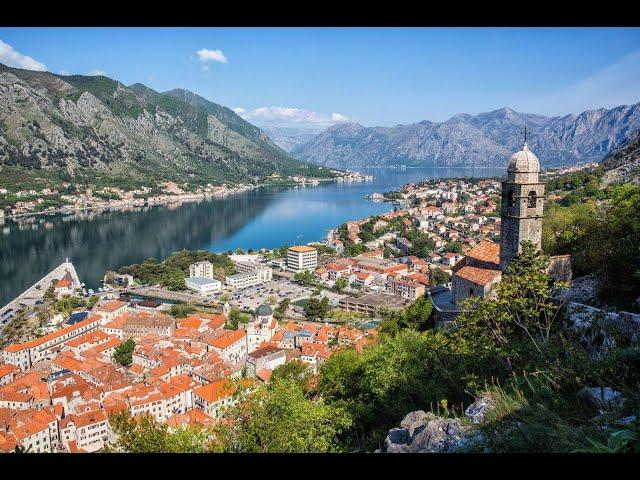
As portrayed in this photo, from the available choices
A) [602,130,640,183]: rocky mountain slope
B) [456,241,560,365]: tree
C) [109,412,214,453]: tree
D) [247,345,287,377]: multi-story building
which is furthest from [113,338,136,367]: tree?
[602,130,640,183]: rocky mountain slope

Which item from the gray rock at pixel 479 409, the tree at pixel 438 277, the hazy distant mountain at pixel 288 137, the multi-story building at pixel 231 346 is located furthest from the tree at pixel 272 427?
the hazy distant mountain at pixel 288 137

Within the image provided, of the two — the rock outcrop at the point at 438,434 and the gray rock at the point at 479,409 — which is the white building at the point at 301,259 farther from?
the gray rock at the point at 479,409

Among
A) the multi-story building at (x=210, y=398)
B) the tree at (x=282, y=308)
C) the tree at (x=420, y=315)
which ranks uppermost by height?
the tree at (x=420, y=315)

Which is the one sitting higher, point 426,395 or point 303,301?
point 426,395

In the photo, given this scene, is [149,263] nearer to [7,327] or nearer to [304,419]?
[7,327]

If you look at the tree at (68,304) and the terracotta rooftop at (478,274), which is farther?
the tree at (68,304)
